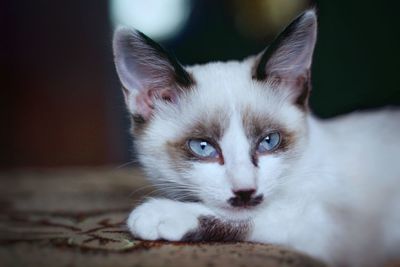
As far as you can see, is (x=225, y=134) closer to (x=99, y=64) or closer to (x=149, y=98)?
(x=149, y=98)

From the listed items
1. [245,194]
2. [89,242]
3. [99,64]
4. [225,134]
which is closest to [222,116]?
[225,134]

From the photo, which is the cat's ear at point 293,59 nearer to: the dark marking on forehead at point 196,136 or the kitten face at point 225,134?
the kitten face at point 225,134

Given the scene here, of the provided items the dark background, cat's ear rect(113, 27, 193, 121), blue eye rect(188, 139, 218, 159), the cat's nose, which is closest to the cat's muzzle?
the cat's nose

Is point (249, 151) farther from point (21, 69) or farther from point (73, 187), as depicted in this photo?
point (21, 69)

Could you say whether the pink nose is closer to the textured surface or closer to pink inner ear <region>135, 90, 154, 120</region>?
the textured surface

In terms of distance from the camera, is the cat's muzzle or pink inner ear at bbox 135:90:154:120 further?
pink inner ear at bbox 135:90:154:120

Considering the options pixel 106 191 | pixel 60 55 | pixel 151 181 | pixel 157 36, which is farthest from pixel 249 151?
pixel 60 55

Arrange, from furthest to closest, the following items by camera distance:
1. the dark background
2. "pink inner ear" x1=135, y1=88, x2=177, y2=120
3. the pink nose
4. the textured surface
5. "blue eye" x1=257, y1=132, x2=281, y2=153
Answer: the dark background, "pink inner ear" x1=135, y1=88, x2=177, y2=120, "blue eye" x1=257, y1=132, x2=281, y2=153, the pink nose, the textured surface
